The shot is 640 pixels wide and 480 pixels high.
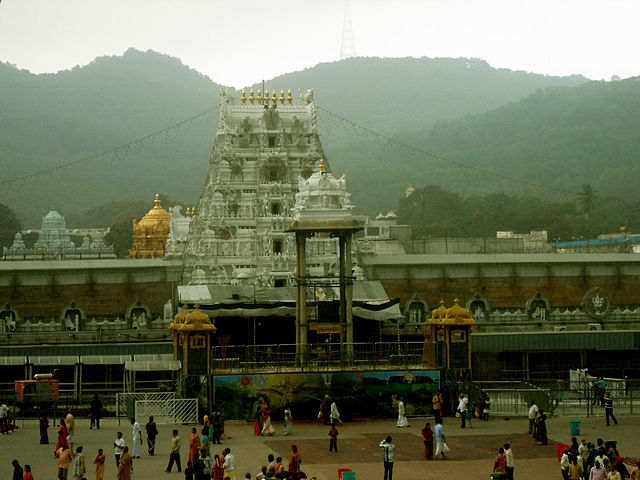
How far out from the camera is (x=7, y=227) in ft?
429

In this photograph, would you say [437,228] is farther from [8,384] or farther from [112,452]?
[112,452]

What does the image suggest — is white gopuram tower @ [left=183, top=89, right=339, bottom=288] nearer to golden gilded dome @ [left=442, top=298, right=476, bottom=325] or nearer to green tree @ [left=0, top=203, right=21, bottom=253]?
golden gilded dome @ [left=442, top=298, right=476, bottom=325]

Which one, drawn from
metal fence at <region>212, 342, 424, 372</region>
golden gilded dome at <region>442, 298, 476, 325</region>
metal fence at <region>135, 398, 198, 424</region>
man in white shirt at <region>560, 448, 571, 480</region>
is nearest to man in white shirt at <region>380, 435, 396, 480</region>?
man in white shirt at <region>560, 448, 571, 480</region>

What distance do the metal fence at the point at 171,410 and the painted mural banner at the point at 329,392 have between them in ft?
3.21

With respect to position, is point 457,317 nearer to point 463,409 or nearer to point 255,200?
point 463,409

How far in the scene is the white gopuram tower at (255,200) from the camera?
5538cm

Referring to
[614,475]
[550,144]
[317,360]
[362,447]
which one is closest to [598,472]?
[614,475]

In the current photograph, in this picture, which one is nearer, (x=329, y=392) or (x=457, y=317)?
(x=329, y=392)

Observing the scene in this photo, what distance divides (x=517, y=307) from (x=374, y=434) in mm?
30952

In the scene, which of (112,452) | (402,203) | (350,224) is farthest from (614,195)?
(112,452)

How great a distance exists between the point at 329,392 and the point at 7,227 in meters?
104

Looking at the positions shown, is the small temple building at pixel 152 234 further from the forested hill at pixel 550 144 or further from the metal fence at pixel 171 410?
the forested hill at pixel 550 144

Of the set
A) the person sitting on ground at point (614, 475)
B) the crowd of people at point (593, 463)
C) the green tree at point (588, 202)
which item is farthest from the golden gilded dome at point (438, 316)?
the green tree at point (588, 202)

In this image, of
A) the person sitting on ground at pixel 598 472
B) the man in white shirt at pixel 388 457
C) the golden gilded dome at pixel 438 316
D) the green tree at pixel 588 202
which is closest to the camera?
the person sitting on ground at pixel 598 472
